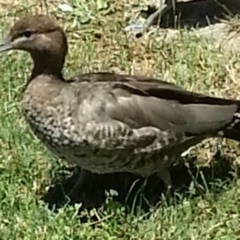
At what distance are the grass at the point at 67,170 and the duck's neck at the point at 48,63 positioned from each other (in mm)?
482

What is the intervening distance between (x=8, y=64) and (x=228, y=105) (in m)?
1.56

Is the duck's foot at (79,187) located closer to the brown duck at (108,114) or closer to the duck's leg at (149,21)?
the brown duck at (108,114)

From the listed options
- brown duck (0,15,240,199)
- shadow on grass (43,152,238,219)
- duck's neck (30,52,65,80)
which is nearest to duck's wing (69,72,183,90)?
brown duck (0,15,240,199)

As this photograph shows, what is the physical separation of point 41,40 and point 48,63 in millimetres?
119

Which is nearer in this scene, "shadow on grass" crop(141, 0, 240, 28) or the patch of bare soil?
the patch of bare soil

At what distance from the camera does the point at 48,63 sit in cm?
503

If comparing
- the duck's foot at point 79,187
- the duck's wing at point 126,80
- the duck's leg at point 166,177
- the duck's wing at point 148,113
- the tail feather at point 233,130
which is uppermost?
the duck's wing at point 126,80

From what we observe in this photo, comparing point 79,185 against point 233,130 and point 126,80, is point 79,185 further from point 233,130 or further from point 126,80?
point 233,130

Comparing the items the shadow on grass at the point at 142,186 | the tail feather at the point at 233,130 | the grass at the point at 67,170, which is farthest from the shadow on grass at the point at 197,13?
the tail feather at the point at 233,130

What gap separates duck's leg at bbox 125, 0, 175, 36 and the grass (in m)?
0.06

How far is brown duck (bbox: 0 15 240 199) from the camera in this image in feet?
16.0

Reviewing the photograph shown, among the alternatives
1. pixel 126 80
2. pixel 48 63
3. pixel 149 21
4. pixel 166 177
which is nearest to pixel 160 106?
pixel 126 80

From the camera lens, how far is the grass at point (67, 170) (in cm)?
482

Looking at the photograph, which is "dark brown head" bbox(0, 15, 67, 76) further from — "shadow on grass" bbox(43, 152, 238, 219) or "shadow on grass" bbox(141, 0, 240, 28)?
"shadow on grass" bbox(141, 0, 240, 28)
